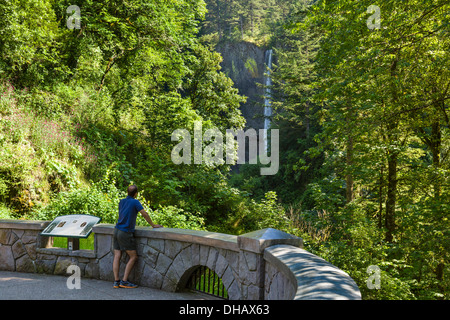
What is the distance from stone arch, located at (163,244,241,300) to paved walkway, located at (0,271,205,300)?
21 centimetres

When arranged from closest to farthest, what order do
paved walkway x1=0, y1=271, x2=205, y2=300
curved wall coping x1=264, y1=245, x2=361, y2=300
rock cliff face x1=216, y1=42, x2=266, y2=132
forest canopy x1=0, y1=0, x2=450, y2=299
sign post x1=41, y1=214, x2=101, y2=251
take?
curved wall coping x1=264, y1=245, x2=361, y2=300 → paved walkway x1=0, y1=271, x2=205, y2=300 → sign post x1=41, y1=214, x2=101, y2=251 → forest canopy x1=0, y1=0, x2=450, y2=299 → rock cliff face x1=216, y1=42, x2=266, y2=132

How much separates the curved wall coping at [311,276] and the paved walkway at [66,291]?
2.01m

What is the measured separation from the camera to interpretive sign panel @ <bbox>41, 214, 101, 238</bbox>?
5.62m

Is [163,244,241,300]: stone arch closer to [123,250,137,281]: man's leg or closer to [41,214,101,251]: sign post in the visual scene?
[123,250,137,281]: man's leg

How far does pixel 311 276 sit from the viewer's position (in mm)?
2615

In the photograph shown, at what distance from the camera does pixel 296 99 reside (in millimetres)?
26469

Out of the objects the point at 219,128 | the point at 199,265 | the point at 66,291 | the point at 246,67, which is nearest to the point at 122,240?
the point at 66,291

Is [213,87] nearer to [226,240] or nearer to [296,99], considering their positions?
[296,99]

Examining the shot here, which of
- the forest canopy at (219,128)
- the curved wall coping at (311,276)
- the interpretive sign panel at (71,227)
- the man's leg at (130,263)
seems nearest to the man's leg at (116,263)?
the man's leg at (130,263)

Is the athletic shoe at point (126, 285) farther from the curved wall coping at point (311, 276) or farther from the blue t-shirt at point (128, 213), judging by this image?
the curved wall coping at point (311, 276)

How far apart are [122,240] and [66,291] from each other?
0.97 m

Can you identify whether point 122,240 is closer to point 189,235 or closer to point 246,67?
point 189,235

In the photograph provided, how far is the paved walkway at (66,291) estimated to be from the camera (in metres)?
4.78

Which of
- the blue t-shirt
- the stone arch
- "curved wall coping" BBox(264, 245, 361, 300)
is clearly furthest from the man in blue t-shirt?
"curved wall coping" BBox(264, 245, 361, 300)
